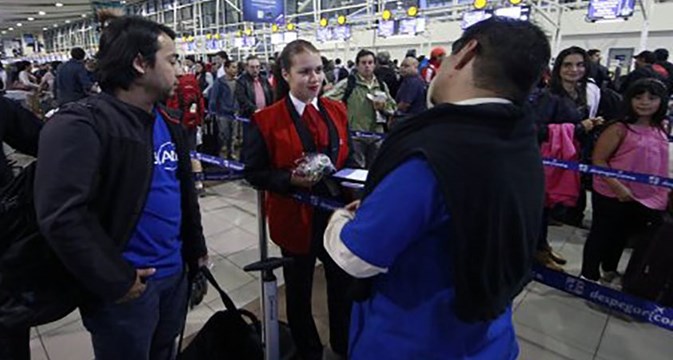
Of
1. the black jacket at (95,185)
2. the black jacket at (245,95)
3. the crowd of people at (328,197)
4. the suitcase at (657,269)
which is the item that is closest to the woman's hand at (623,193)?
the suitcase at (657,269)

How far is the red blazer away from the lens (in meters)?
1.65

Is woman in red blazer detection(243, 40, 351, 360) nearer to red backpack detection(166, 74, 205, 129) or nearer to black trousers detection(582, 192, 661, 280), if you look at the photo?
black trousers detection(582, 192, 661, 280)

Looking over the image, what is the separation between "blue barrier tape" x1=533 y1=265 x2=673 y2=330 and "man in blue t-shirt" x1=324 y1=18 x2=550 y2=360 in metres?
0.81

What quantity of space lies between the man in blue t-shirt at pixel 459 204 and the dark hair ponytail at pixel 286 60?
2.95ft

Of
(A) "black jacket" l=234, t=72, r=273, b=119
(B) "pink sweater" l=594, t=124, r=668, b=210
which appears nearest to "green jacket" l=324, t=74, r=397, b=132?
(A) "black jacket" l=234, t=72, r=273, b=119

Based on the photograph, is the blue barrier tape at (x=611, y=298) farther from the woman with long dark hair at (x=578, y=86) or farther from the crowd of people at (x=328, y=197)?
the woman with long dark hair at (x=578, y=86)

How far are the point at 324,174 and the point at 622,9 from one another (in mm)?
9860

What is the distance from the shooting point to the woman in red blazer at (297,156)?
1.65 meters

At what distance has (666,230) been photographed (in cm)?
221

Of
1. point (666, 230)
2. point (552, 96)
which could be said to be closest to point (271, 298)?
point (666, 230)

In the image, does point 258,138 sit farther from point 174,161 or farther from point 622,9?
point 622,9

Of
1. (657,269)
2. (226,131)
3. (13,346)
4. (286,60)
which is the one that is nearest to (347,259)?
(286,60)

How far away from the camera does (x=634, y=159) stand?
2.44 meters

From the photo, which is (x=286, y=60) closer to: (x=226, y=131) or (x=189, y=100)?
(x=189, y=100)
